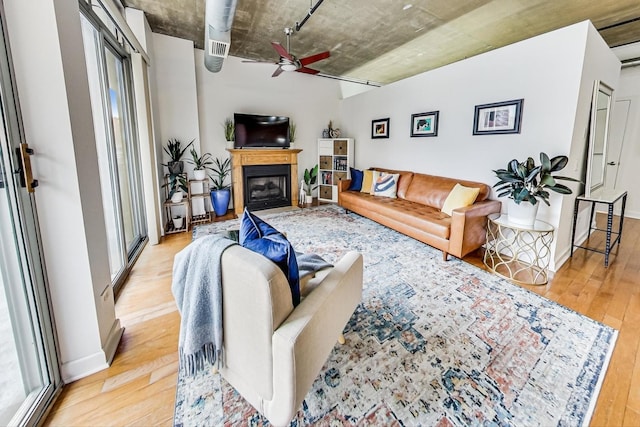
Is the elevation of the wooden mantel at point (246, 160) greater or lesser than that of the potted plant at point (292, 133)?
lesser

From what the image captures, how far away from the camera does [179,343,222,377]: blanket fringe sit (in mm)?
1244

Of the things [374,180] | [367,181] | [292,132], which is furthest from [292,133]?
[374,180]

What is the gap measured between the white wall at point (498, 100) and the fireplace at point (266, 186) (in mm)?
2143

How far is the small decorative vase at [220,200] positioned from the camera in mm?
4871

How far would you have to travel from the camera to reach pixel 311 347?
1.17 metres

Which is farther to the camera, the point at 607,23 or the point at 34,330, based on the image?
the point at 607,23

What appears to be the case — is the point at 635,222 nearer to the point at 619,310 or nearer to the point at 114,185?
the point at 619,310

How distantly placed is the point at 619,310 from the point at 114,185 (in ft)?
14.8

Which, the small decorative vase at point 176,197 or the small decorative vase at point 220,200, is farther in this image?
the small decorative vase at point 220,200

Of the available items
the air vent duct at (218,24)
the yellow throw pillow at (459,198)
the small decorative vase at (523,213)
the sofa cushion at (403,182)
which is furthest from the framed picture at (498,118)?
the air vent duct at (218,24)

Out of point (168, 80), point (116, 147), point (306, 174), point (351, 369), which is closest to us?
point (351, 369)

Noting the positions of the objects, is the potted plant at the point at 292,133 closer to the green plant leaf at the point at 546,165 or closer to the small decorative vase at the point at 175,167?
the small decorative vase at the point at 175,167

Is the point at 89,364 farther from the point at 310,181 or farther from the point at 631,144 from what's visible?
the point at 631,144

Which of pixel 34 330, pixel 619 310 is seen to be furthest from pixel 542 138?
pixel 34 330
